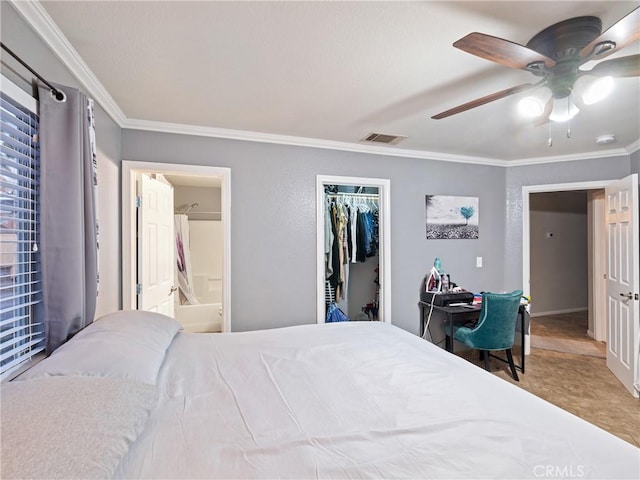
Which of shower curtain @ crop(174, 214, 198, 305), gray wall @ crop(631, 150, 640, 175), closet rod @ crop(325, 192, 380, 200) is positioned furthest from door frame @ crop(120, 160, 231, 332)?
gray wall @ crop(631, 150, 640, 175)

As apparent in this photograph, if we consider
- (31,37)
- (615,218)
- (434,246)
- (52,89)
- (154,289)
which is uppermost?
(31,37)

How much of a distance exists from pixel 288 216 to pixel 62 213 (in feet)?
5.79

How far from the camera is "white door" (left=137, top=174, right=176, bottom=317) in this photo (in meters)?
2.64

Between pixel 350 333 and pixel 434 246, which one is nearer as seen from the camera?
pixel 350 333

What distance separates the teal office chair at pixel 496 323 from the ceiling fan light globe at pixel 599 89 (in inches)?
70.9

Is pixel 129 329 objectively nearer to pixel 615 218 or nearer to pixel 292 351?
pixel 292 351

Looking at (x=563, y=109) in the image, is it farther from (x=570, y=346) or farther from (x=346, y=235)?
(x=570, y=346)

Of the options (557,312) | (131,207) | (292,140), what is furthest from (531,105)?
(557,312)

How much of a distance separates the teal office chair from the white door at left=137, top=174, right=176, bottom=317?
2.97 metres

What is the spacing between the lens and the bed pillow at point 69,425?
68cm

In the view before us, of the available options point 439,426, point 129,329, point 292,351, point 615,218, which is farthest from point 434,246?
point 129,329

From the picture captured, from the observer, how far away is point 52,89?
1379 mm

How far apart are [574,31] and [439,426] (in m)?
1.70

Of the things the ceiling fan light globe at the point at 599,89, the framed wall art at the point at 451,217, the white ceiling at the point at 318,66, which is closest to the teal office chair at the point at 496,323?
the framed wall art at the point at 451,217
